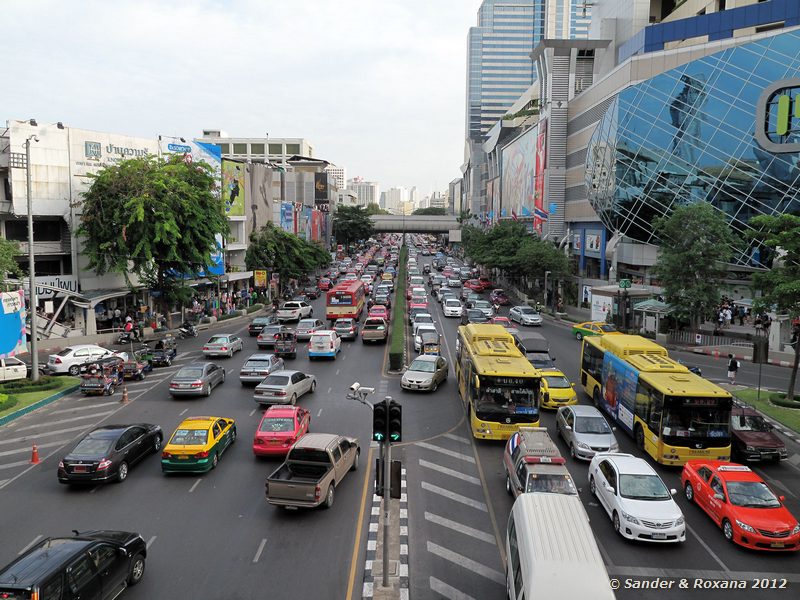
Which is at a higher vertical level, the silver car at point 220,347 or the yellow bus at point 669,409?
the yellow bus at point 669,409

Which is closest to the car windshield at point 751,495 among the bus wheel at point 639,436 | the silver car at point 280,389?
the bus wheel at point 639,436

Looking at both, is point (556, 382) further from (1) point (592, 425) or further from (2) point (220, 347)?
(2) point (220, 347)

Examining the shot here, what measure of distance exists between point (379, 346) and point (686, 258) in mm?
21146

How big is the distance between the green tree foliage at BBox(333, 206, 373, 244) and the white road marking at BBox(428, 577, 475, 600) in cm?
13907

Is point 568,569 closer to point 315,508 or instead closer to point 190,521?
point 315,508

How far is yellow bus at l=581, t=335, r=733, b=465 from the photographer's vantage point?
61.9ft

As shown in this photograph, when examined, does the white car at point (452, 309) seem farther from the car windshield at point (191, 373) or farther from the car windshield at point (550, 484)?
the car windshield at point (550, 484)

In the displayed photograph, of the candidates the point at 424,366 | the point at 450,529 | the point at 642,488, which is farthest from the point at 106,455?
the point at 424,366

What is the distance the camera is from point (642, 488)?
15.5m

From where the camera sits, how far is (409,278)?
304 ft

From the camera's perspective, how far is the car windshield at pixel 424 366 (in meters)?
30.3

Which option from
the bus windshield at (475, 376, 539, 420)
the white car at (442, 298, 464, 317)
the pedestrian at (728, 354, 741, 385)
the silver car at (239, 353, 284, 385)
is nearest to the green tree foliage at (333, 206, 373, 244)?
the white car at (442, 298, 464, 317)

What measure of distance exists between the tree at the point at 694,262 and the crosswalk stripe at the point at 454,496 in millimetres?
30252

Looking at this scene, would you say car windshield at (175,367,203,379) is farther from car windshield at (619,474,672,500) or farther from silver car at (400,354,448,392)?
car windshield at (619,474,672,500)
